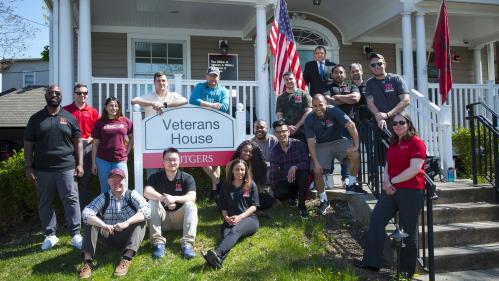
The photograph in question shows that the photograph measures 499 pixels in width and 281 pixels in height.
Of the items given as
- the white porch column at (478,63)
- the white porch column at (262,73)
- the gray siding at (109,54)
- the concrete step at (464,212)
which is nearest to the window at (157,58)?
the gray siding at (109,54)

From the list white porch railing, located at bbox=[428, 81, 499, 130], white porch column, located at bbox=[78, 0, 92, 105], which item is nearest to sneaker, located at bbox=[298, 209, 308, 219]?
white porch column, located at bbox=[78, 0, 92, 105]

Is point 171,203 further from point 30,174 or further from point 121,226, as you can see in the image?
point 30,174

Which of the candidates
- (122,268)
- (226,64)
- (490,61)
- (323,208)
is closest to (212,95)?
(323,208)

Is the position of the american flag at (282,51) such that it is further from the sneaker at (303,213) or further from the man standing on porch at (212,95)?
the sneaker at (303,213)

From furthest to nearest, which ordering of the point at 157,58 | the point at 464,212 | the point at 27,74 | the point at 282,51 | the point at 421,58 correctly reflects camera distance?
the point at 27,74 → the point at 157,58 → the point at 421,58 → the point at 282,51 → the point at 464,212

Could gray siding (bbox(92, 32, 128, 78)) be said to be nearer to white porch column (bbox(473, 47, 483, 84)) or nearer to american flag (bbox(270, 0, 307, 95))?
american flag (bbox(270, 0, 307, 95))

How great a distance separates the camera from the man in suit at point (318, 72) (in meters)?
6.75

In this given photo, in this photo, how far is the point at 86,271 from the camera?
→ 4.31m

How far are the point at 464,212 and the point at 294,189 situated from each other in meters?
2.04

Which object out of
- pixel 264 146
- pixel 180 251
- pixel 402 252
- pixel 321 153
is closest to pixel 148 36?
pixel 264 146

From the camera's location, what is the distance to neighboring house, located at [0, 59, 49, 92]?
1240 inches

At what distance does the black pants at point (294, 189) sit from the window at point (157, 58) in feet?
17.8

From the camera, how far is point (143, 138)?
17.5 feet

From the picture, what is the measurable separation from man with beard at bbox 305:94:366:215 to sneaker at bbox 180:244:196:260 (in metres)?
1.76
